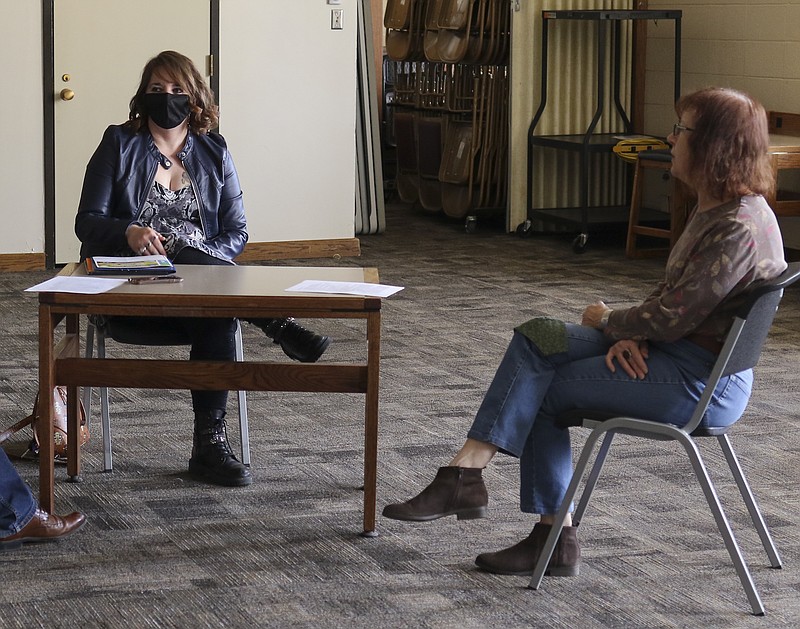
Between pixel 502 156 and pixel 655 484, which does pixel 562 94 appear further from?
pixel 655 484

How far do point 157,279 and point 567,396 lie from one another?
108cm

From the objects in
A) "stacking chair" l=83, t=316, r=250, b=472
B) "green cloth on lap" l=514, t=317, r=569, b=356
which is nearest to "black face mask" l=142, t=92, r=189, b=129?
"stacking chair" l=83, t=316, r=250, b=472

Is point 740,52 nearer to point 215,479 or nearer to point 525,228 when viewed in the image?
point 525,228

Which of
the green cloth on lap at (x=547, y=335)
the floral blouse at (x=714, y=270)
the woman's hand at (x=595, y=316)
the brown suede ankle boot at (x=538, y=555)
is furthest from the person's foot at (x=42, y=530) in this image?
the floral blouse at (x=714, y=270)

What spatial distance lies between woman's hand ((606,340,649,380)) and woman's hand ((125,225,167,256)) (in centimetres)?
139

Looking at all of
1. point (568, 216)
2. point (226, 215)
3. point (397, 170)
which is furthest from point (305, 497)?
point (397, 170)

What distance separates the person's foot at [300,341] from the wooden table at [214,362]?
396 mm

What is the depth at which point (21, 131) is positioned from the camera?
6773 millimetres

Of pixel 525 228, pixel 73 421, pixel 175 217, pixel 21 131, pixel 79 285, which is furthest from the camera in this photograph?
pixel 525 228

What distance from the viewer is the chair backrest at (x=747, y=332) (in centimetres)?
239

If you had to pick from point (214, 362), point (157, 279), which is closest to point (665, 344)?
point (214, 362)

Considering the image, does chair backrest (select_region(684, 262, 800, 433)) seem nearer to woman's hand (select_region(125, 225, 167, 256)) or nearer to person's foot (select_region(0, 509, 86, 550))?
person's foot (select_region(0, 509, 86, 550))

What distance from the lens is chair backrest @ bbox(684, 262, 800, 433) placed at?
2393 millimetres

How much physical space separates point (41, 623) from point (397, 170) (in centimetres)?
784
